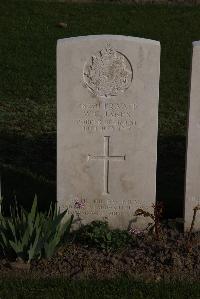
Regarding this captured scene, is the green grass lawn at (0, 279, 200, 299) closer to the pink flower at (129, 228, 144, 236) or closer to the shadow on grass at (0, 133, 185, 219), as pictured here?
the pink flower at (129, 228, 144, 236)

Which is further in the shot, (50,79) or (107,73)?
(50,79)

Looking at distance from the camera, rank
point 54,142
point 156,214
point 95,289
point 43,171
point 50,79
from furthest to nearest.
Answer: point 50,79 → point 54,142 → point 43,171 → point 156,214 → point 95,289

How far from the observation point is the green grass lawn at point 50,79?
24.9 ft

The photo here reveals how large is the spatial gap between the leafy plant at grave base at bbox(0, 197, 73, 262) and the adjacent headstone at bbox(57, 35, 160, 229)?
0.40 meters

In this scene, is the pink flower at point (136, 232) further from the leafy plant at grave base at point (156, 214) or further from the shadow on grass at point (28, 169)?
the shadow on grass at point (28, 169)

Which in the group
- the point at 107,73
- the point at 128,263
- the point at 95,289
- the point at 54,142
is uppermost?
the point at 107,73

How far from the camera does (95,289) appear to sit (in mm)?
5238

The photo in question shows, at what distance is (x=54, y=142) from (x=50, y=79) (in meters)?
2.33

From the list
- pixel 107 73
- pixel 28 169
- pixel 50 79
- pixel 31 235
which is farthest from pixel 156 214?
pixel 50 79

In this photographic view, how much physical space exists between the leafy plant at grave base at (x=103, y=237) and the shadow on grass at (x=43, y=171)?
812mm

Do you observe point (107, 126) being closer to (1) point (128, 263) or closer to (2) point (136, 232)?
(2) point (136, 232)

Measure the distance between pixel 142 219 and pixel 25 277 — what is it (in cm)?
134

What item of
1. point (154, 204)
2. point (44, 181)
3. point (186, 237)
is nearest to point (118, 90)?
point (154, 204)

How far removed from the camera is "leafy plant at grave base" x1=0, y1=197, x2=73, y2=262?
5.34 metres
